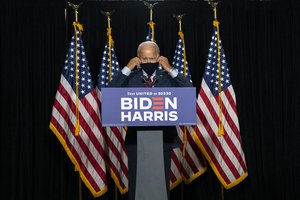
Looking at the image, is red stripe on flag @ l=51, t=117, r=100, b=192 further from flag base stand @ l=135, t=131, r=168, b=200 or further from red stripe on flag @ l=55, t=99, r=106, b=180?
flag base stand @ l=135, t=131, r=168, b=200

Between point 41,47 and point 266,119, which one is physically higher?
point 41,47

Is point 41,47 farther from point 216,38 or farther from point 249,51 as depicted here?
point 249,51

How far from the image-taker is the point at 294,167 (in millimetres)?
4344

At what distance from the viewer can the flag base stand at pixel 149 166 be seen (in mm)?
2295

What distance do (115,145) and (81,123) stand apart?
41 cm

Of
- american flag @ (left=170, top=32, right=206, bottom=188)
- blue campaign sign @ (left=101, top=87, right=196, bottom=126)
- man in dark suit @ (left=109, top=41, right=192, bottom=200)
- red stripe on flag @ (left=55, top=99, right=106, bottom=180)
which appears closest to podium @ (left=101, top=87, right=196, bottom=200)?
blue campaign sign @ (left=101, top=87, right=196, bottom=126)

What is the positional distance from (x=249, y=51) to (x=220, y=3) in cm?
61

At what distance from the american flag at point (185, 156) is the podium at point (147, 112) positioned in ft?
5.42

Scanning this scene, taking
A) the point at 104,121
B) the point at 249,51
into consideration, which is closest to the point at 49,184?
the point at 104,121

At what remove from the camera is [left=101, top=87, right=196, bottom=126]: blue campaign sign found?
7.18ft

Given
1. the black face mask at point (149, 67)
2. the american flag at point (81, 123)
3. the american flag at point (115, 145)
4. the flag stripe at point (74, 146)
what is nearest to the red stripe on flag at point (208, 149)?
the american flag at point (115, 145)

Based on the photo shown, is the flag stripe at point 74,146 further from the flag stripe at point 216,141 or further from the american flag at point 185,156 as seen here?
the flag stripe at point 216,141

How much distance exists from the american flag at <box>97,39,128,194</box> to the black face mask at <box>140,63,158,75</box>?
4.03 feet

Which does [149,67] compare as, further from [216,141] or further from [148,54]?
[216,141]
